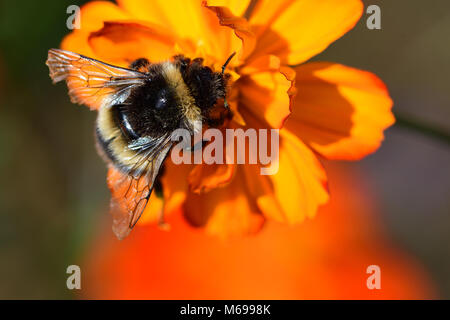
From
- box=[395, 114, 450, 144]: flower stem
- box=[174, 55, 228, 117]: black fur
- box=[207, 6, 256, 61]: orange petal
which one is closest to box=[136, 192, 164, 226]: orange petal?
box=[174, 55, 228, 117]: black fur

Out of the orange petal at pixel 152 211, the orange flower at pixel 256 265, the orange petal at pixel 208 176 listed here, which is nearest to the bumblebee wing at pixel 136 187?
the orange petal at pixel 208 176

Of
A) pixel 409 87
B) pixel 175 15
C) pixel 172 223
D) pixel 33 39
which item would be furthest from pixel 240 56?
pixel 409 87

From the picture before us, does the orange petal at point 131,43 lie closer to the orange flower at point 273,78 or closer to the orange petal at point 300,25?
the orange flower at point 273,78

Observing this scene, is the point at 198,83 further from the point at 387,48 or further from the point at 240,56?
the point at 387,48

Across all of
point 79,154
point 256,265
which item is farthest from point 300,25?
point 79,154

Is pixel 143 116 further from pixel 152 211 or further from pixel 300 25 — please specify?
pixel 300 25

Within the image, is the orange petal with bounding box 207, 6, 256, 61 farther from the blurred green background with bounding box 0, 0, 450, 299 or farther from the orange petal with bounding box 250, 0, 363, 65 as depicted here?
the blurred green background with bounding box 0, 0, 450, 299
